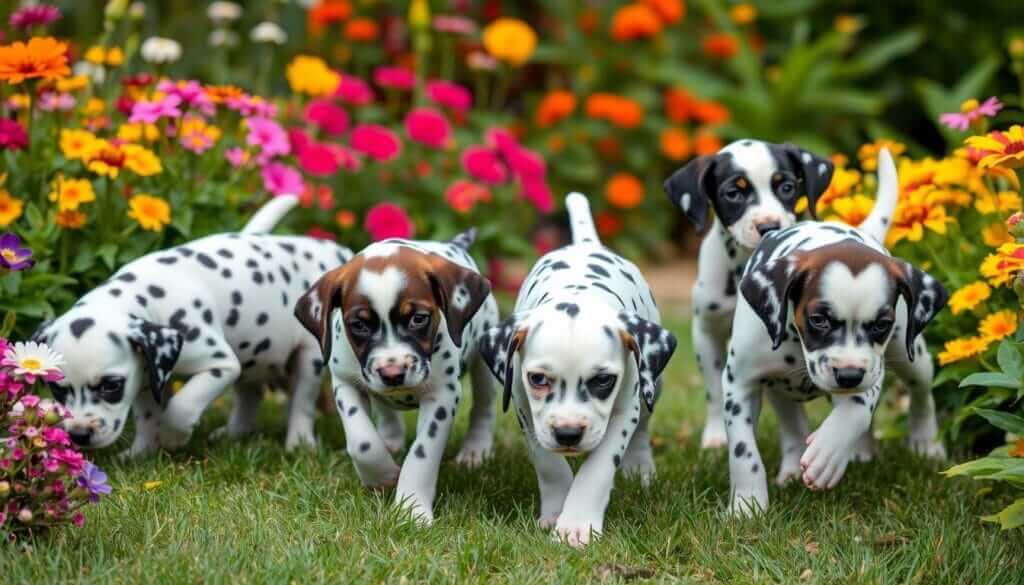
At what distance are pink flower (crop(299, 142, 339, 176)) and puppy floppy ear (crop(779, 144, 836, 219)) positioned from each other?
9.87 feet

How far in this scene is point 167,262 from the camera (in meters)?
6.30

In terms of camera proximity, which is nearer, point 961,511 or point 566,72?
point 961,511

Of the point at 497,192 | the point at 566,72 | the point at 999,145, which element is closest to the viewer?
the point at 999,145

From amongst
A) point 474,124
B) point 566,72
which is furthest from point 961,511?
point 566,72

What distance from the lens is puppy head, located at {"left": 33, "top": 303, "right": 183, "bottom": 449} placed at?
18.5ft

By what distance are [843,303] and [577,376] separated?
40.4 inches

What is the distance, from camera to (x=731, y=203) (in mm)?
6125

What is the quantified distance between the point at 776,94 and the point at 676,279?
2039mm

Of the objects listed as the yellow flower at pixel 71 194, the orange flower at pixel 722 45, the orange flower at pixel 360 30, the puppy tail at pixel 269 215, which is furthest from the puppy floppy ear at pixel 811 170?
the orange flower at pixel 722 45

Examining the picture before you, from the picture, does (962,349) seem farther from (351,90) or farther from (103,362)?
(351,90)

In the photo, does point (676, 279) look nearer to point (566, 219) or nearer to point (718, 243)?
point (566, 219)

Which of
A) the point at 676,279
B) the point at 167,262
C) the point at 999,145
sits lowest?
the point at 676,279

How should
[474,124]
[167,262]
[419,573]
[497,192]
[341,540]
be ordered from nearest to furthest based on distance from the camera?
1. [419,573]
2. [341,540]
3. [167,262]
4. [497,192]
5. [474,124]

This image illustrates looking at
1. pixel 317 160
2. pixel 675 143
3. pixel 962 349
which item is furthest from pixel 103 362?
pixel 675 143
